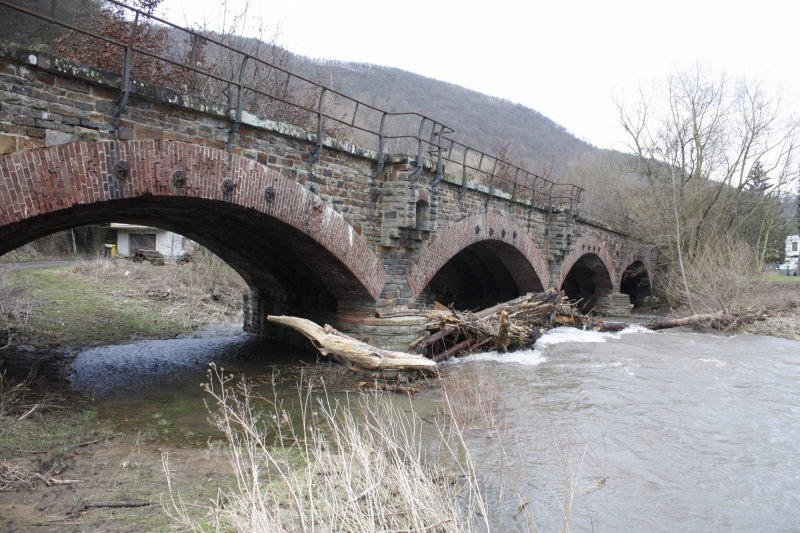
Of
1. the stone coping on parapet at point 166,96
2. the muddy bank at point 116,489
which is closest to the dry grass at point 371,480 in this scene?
the muddy bank at point 116,489

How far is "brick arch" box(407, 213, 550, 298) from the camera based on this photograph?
11.0 meters

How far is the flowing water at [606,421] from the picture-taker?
493 centimetres

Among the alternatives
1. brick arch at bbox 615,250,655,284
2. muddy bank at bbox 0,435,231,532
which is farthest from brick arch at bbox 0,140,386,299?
brick arch at bbox 615,250,655,284

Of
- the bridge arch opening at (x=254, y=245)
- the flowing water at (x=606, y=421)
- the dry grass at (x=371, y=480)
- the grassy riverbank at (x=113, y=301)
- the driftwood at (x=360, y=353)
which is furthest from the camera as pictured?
the grassy riverbank at (x=113, y=301)

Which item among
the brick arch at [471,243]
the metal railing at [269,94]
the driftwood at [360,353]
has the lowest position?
the driftwood at [360,353]

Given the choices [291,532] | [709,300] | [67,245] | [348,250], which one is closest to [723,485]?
[291,532]

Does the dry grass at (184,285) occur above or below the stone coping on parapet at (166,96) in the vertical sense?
below

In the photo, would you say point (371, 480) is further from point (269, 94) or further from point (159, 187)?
point (269, 94)

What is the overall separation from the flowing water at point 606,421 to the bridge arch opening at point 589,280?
33.3 ft

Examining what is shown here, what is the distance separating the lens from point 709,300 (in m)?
18.5

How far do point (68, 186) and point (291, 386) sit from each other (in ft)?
14.9

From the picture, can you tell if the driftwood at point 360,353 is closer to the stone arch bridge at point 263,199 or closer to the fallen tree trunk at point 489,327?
the stone arch bridge at point 263,199

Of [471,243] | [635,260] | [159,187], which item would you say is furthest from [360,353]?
[635,260]

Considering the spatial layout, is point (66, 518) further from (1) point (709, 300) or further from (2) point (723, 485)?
(1) point (709, 300)
